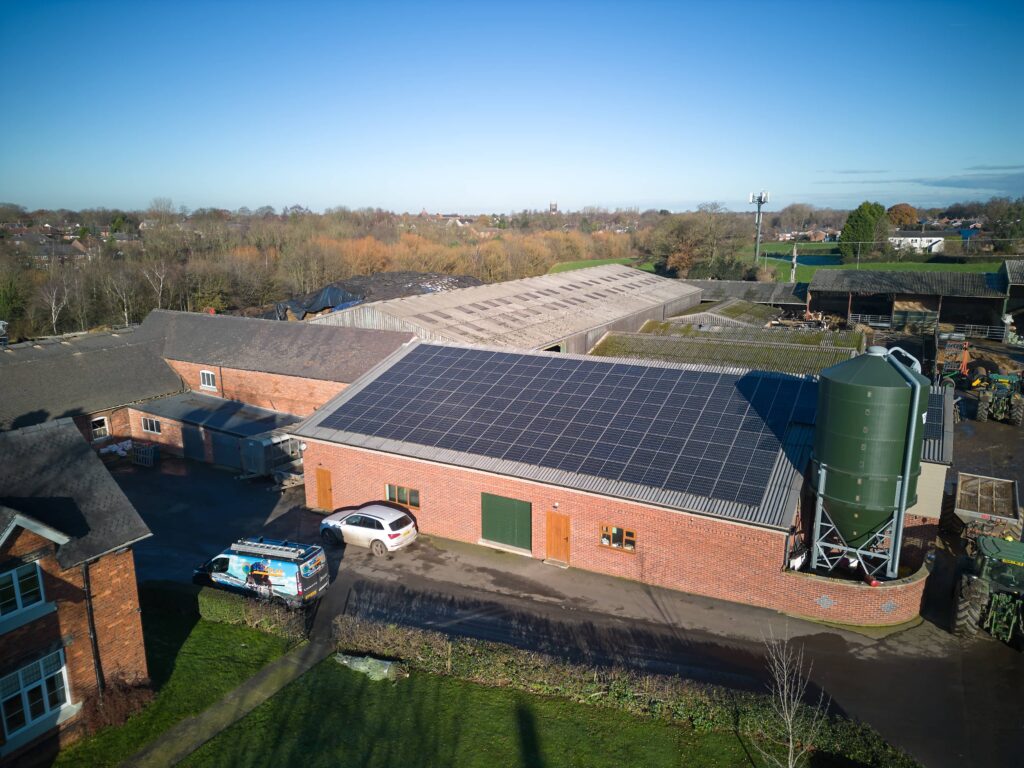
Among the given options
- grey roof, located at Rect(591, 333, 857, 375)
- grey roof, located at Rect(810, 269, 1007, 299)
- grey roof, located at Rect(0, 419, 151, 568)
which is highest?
grey roof, located at Rect(810, 269, 1007, 299)

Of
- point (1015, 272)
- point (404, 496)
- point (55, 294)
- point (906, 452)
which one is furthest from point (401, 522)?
point (1015, 272)

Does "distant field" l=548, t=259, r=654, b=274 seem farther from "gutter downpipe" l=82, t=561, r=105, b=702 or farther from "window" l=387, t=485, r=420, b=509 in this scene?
"gutter downpipe" l=82, t=561, r=105, b=702

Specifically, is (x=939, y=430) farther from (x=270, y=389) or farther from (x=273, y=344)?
(x=273, y=344)

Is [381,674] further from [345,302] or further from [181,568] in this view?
[345,302]

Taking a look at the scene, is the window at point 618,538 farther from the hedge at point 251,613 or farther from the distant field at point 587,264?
the distant field at point 587,264

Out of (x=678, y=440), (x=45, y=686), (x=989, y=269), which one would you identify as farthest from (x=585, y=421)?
(x=989, y=269)

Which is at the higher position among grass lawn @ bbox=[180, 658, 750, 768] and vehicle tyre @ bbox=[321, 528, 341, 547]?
vehicle tyre @ bbox=[321, 528, 341, 547]

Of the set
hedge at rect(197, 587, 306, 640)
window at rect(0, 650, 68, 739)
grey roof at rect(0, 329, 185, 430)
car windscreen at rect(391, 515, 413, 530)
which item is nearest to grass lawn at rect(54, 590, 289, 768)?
hedge at rect(197, 587, 306, 640)
